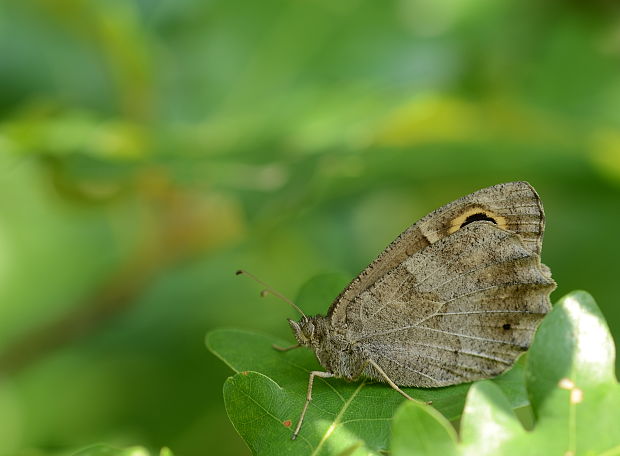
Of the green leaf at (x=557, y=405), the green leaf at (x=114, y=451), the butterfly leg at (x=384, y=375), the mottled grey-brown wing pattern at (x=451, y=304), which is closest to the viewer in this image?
the green leaf at (x=114, y=451)

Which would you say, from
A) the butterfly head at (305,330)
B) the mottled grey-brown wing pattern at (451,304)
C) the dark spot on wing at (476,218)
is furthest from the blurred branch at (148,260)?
the dark spot on wing at (476,218)

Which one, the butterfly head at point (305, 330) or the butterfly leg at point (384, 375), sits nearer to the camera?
the butterfly leg at point (384, 375)

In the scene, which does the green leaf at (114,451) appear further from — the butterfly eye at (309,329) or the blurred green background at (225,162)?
the blurred green background at (225,162)

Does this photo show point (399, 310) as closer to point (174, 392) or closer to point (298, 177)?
Result: point (298, 177)

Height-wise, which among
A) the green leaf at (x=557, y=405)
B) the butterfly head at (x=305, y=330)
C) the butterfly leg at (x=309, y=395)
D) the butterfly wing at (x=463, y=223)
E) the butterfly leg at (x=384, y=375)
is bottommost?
the butterfly leg at (x=384, y=375)

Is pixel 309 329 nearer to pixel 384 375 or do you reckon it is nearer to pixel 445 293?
pixel 384 375

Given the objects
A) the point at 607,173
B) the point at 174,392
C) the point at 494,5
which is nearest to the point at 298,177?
the point at 174,392
